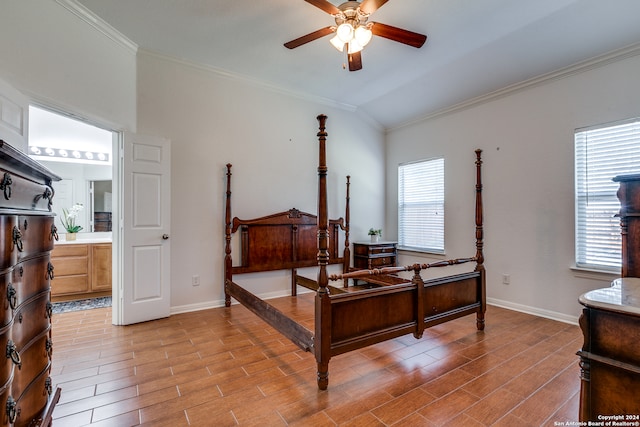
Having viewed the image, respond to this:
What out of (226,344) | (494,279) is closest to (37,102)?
(226,344)

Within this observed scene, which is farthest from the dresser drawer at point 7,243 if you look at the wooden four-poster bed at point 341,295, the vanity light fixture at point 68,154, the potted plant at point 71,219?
the vanity light fixture at point 68,154

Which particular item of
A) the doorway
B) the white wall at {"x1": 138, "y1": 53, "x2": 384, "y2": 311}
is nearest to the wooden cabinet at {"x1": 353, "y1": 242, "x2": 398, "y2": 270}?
the white wall at {"x1": 138, "y1": 53, "x2": 384, "y2": 311}

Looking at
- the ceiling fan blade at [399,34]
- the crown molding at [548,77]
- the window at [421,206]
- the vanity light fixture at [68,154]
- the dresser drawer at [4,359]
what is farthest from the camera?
the window at [421,206]

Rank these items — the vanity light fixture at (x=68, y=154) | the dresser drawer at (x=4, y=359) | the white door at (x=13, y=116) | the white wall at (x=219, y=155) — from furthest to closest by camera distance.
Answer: the vanity light fixture at (x=68, y=154)
the white wall at (x=219, y=155)
the white door at (x=13, y=116)
the dresser drawer at (x=4, y=359)

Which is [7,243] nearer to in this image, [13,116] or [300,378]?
[13,116]

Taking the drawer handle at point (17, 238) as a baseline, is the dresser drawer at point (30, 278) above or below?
Result: below

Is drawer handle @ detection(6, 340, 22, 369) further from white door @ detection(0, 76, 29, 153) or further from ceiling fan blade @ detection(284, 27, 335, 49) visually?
ceiling fan blade @ detection(284, 27, 335, 49)

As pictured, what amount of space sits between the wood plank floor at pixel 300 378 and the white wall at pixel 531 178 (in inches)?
23.0

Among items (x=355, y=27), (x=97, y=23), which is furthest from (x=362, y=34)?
(x=97, y=23)

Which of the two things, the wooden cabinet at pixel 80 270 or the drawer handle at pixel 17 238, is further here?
the wooden cabinet at pixel 80 270

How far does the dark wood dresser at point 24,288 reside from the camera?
107 centimetres

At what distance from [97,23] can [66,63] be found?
59 cm

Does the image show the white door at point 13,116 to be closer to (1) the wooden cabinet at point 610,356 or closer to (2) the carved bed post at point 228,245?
(2) the carved bed post at point 228,245

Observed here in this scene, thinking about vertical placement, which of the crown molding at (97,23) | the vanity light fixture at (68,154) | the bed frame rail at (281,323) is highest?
the crown molding at (97,23)
